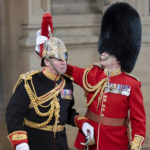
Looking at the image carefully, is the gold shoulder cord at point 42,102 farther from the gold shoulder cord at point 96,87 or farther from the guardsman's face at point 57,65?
the gold shoulder cord at point 96,87

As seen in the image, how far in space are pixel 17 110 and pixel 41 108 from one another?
0.13 meters

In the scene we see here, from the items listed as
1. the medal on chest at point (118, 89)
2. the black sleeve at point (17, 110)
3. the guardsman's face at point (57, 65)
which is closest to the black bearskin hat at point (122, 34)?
the medal on chest at point (118, 89)

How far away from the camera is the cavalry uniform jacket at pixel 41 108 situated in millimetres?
2281

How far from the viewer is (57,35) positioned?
12.0 feet

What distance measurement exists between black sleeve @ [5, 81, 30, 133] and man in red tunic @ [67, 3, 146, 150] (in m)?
0.32

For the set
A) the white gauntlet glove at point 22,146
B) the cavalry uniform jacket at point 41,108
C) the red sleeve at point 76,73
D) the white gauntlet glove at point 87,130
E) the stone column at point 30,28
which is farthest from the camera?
the stone column at point 30,28

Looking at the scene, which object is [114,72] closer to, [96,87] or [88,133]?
[96,87]

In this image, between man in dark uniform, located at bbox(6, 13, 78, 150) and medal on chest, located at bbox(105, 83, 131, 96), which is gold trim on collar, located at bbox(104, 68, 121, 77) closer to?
medal on chest, located at bbox(105, 83, 131, 96)

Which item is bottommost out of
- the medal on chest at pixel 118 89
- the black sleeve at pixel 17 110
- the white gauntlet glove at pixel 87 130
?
the white gauntlet glove at pixel 87 130

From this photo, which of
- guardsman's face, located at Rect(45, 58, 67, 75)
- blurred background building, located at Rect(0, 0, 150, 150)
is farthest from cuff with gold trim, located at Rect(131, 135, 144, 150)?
blurred background building, located at Rect(0, 0, 150, 150)

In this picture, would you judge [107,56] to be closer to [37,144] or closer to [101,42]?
[101,42]

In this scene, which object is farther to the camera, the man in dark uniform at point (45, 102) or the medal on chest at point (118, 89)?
the medal on chest at point (118, 89)

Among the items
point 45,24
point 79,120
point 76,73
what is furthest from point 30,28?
point 79,120

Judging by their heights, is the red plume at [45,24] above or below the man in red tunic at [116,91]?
above
